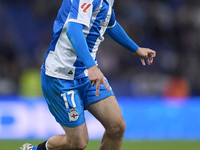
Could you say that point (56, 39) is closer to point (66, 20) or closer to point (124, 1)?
point (66, 20)

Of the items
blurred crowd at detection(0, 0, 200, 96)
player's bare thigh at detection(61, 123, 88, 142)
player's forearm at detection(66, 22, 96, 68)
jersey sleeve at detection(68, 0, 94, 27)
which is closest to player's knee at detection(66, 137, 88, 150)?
player's bare thigh at detection(61, 123, 88, 142)

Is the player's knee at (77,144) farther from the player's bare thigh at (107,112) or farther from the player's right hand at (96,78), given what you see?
the player's right hand at (96,78)

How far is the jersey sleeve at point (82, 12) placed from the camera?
3576 mm

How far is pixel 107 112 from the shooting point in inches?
154

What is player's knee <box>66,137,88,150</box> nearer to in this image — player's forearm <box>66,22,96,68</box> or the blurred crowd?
player's forearm <box>66,22,96,68</box>

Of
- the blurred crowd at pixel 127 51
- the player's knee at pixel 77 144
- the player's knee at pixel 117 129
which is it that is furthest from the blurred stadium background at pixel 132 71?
the player's knee at pixel 77 144

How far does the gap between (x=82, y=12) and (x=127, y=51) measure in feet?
28.8

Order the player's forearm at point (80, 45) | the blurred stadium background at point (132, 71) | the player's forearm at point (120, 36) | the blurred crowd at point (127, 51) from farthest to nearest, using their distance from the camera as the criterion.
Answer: the blurred crowd at point (127, 51)
the blurred stadium background at point (132, 71)
the player's forearm at point (120, 36)
the player's forearm at point (80, 45)

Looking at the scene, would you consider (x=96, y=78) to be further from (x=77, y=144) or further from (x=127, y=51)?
(x=127, y=51)

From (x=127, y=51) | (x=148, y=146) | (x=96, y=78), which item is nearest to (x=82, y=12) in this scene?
(x=96, y=78)

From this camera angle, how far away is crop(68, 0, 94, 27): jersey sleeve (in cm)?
358

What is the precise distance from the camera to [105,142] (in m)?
4.06

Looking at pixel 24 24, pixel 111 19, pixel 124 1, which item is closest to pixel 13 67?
pixel 24 24

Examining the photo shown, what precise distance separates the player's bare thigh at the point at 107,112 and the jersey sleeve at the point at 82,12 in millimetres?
809
